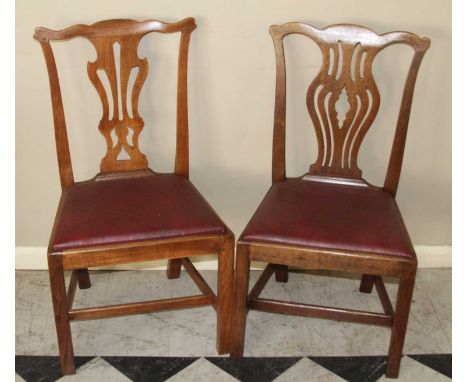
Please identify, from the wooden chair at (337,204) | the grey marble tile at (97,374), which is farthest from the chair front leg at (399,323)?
the grey marble tile at (97,374)

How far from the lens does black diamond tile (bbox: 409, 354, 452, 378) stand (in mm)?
2158

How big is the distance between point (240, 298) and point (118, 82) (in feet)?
2.93

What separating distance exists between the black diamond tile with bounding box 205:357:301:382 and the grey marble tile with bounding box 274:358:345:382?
2 centimetres

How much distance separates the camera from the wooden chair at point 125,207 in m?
1.92

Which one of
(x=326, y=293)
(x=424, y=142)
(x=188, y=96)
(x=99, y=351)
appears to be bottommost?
(x=99, y=351)

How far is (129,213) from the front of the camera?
2.00 meters

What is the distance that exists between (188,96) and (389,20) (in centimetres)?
77

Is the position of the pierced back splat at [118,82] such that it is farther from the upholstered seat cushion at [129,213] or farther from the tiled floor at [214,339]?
the tiled floor at [214,339]

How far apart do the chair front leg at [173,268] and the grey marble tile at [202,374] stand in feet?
1.62

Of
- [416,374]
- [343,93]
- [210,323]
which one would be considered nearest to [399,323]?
[416,374]

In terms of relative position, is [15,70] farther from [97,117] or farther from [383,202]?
[383,202]

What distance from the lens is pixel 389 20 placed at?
2.20m

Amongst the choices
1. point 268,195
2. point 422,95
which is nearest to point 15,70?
point 268,195

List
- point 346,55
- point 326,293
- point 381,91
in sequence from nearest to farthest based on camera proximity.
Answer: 1. point 346,55
2. point 381,91
3. point 326,293
